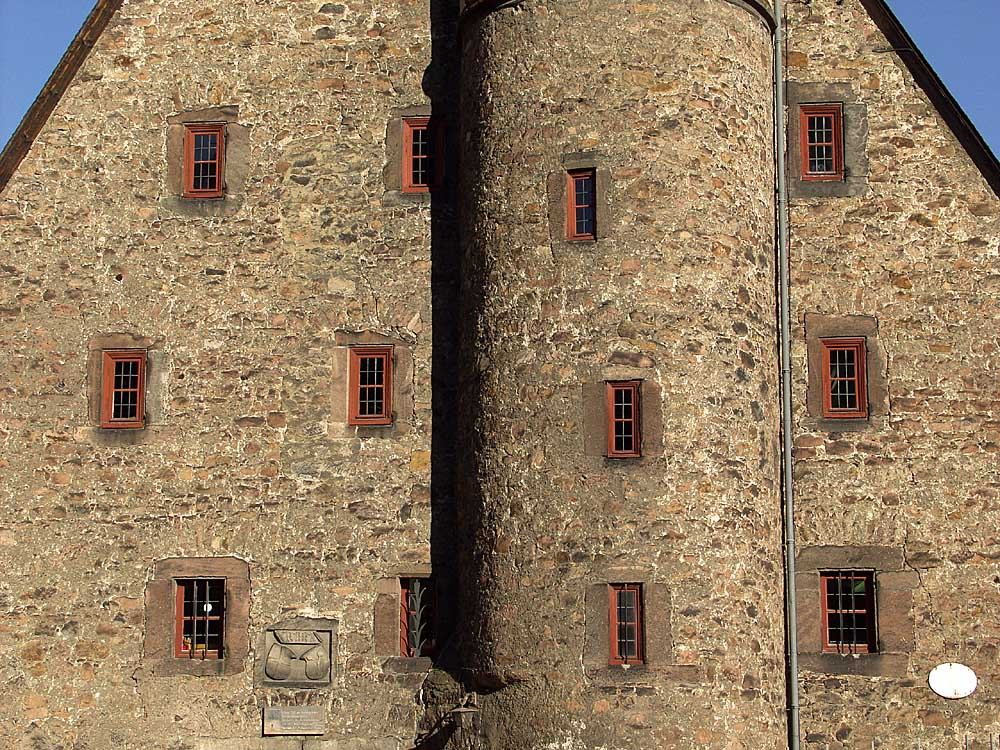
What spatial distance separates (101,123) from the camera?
2225 cm

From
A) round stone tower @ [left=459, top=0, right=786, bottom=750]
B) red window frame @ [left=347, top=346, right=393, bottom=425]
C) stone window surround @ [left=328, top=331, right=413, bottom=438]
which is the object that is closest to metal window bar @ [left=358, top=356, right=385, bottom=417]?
red window frame @ [left=347, top=346, right=393, bottom=425]

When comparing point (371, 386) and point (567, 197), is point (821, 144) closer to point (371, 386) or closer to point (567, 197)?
point (567, 197)

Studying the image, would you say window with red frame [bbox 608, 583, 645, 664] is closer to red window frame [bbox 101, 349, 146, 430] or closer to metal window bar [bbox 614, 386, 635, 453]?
metal window bar [bbox 614, 386, 635, 453]

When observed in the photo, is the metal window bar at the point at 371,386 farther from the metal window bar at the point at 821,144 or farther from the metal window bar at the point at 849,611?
the metal window bar at the point at 821,144

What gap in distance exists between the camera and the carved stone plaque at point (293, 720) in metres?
20.3

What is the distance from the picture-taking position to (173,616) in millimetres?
20875

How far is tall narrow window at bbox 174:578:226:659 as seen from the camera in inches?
820

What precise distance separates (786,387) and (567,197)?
3.52 meters

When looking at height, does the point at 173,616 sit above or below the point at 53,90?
below

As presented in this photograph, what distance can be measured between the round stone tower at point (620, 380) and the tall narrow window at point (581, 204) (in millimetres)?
29

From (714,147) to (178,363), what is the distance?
7.12m

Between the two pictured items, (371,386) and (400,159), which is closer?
(371,386)

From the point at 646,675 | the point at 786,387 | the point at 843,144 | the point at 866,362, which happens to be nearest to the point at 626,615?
the point at 646,675

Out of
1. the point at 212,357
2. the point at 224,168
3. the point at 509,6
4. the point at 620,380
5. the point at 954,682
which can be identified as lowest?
the point at 954,682
